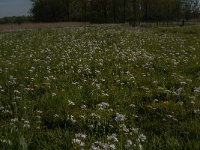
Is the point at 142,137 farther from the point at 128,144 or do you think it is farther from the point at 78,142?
the point at 78,142

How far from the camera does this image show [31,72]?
12719 mm

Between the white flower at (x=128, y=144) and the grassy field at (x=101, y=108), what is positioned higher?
the white flower at (x=128, y=144)

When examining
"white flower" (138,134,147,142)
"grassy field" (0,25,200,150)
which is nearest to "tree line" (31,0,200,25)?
"grassy field" (0,25,200,150)

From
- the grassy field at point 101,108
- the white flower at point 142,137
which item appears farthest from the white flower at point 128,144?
the white flower at point 142,137

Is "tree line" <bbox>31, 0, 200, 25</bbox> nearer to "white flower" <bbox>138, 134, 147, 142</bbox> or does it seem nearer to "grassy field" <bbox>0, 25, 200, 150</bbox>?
"grassy field" <bbox>0, 25, 200, 150</bbox>

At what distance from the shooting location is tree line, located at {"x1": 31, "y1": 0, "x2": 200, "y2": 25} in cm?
12350

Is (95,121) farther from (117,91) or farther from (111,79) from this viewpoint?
(111,79)

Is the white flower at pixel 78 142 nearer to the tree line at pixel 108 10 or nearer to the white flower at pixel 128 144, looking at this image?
the white flower at pixel 128 144

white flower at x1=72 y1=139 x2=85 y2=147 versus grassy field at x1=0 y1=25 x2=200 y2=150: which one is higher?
white flower at x1=72 y1=139 x2=85 y2=147

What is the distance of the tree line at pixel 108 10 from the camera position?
123500mm

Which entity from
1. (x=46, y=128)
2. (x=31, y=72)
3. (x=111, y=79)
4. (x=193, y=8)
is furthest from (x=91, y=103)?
(x=193, y=8)

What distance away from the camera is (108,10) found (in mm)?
128000

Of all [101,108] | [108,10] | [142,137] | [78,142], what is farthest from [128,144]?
[108,10]

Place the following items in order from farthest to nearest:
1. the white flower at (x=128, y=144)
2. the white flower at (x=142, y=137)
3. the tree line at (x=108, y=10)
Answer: the tree line at (x=108, y=10) → the white flower at (x=142, y=137) → the white flower at (x=128, y=144)
